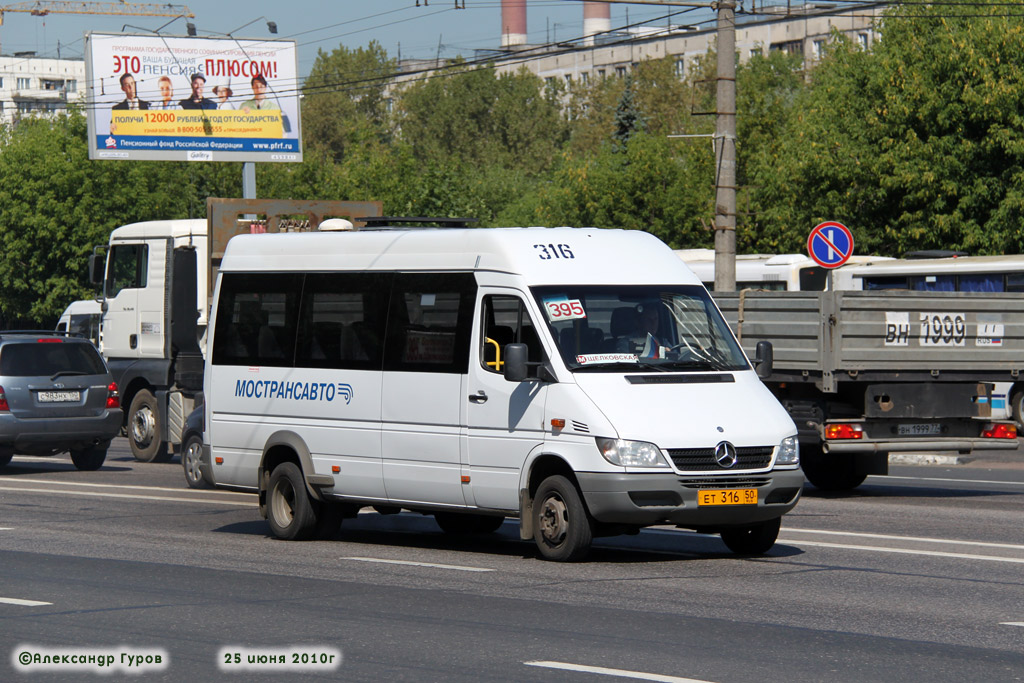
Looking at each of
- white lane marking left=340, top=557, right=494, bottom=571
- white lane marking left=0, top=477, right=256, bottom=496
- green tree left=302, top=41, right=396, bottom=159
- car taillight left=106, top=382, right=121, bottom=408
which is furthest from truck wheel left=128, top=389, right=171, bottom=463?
green tree left=302, top=41, right=396, bottom=159

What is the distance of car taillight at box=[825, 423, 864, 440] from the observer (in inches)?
649

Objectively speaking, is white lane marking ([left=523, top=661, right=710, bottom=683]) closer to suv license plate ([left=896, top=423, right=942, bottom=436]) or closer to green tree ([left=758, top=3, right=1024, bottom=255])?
suv license plate ([left=896, top=423, right=942, bottom=436])

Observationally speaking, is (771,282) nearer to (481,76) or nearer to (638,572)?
(638,572)

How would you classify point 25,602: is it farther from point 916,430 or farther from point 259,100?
point 259,100

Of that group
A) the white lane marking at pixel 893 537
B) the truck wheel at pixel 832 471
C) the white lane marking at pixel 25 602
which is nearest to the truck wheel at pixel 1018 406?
the truck wheel at pixel 832 471

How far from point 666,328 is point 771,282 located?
68.7 feet

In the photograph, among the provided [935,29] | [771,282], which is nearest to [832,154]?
[935,29]

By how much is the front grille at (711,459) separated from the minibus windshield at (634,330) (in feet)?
2.56

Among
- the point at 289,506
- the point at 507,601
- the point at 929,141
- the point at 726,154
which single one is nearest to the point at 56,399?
the point at 289,506

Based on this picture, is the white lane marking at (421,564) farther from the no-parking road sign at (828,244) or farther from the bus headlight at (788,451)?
the no-parking road sign at (828,244)

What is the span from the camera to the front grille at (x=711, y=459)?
434 inches

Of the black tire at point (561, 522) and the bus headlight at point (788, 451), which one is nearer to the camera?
the black tire at point (561, 522)

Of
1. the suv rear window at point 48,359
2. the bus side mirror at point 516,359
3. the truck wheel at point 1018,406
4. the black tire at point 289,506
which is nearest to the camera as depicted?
the bus side mirror at point 516,359

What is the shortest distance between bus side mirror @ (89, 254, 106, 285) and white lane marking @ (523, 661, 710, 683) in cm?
1731
